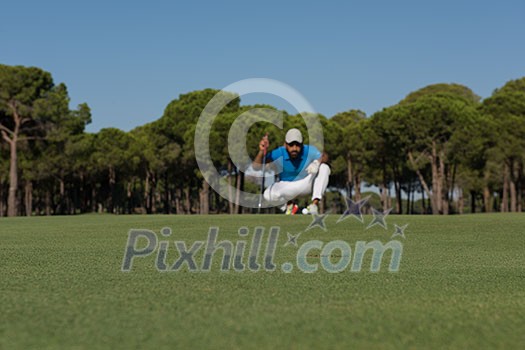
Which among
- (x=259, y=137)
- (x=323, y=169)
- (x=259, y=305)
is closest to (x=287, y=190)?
(x=323, y=169)

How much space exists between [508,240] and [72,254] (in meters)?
6.60

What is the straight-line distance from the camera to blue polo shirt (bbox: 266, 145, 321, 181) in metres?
14.0

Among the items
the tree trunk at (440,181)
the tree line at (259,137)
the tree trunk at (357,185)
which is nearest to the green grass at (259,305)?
the tree line at (259,137)

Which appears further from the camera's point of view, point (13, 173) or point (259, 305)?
point (13, 173)

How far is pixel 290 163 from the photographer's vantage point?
14.0 meters

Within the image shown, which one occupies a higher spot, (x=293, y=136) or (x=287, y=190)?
(x=293, y=136)

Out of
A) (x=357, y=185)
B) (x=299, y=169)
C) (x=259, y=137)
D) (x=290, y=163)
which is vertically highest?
(x=259, y=137)

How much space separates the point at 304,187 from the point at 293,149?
847 mm

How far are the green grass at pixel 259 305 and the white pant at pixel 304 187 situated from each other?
245 inches

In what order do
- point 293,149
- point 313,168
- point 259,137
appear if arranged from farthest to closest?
1. point 259,137
2. point 313,168
3. point 293,149

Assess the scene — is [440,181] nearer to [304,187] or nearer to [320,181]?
[320,181]

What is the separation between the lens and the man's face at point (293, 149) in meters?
13.7

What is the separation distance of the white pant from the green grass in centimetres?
621

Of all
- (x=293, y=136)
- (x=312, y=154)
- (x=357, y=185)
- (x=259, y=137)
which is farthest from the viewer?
(x=357, y=185)
